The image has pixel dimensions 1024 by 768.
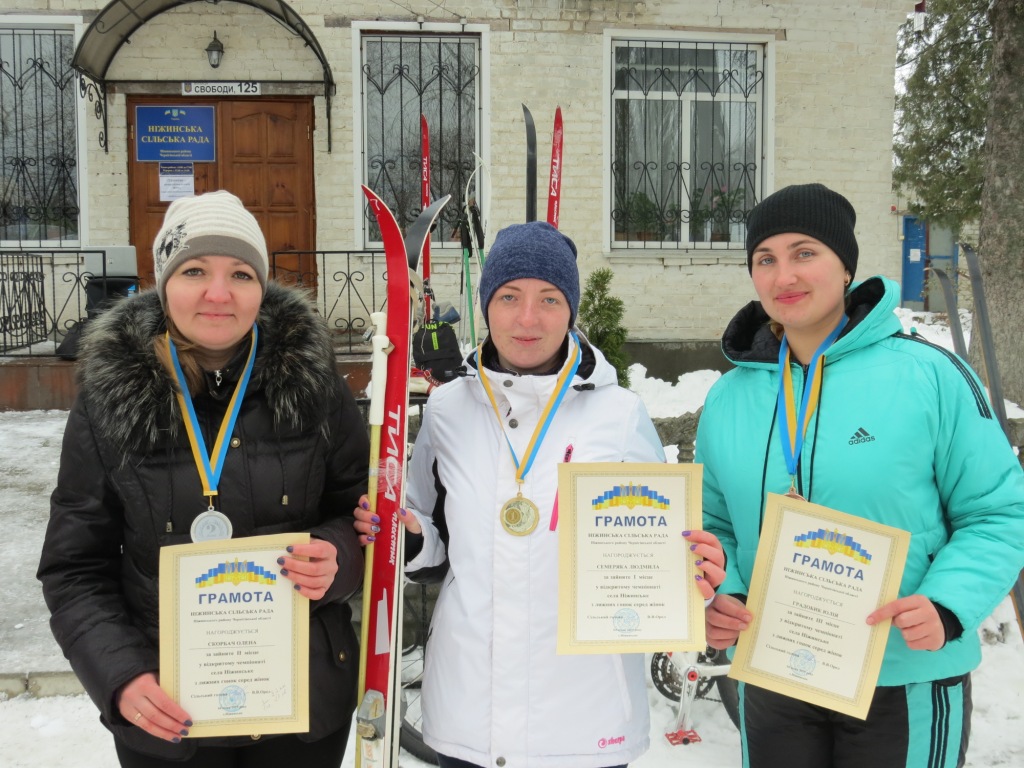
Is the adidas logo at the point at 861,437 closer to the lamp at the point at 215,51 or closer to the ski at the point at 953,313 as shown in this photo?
the ski at the point at 953,313

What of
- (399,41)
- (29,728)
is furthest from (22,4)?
(29,728)

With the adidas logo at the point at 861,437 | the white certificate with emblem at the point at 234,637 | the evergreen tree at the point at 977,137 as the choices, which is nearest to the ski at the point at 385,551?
the white certificate with emblem at the point at 234,637

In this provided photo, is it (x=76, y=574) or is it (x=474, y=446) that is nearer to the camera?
(x=76, y=574)

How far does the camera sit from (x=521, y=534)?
1646mm

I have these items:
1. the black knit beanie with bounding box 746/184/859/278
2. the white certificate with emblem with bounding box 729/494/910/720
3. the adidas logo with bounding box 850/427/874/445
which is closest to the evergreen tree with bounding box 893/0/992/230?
the black knit beanie with bounding box 746/184/859/278

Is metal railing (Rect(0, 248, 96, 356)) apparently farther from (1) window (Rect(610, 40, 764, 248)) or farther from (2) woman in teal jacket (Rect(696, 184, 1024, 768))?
(2) woman in teal jacket (Rect(696, 184, 1024, 768))

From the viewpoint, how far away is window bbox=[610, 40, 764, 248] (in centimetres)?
862

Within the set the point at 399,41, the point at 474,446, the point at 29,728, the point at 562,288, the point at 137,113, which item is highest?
the point at 399,41

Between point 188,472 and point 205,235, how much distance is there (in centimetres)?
46

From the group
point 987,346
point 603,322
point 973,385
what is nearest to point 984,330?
point 987,346

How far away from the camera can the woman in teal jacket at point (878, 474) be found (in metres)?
1.57

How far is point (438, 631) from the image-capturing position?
1.73 m

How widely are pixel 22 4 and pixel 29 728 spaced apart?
7.57 meters

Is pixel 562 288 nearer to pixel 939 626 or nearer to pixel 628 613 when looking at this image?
pixel 628 613
